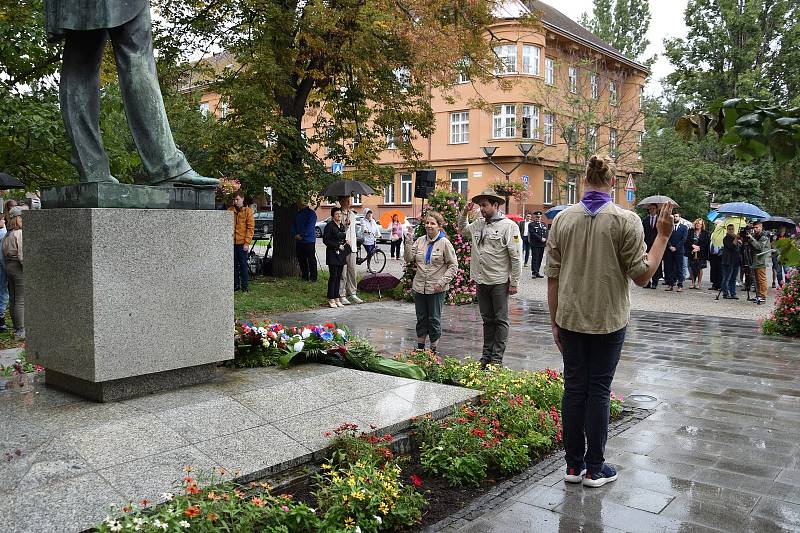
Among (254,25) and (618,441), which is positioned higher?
(254,25)

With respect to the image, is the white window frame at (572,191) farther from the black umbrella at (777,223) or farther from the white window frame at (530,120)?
the black umbrella at (777,223)

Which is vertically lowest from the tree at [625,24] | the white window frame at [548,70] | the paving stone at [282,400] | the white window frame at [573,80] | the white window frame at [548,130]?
the paving stone at [282,400]

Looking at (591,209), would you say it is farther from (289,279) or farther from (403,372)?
(289,279)

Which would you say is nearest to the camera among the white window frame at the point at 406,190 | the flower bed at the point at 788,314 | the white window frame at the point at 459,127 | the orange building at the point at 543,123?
the flower bed at the point at 788,314

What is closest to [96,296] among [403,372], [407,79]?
[403,372]

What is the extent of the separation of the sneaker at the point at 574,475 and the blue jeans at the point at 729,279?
14371 mm

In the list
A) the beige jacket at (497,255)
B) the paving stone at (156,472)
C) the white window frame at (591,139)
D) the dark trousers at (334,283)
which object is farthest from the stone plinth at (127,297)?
the white window frame at (591,139)

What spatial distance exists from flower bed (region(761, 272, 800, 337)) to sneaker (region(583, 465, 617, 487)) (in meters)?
8.53

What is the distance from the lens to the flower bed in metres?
11.7

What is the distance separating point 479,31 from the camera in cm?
1766

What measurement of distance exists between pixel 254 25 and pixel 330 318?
706 centimetres

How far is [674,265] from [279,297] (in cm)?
1057

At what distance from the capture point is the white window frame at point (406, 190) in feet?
152

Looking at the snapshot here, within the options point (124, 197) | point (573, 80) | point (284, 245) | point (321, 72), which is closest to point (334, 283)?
point (284, 245)
